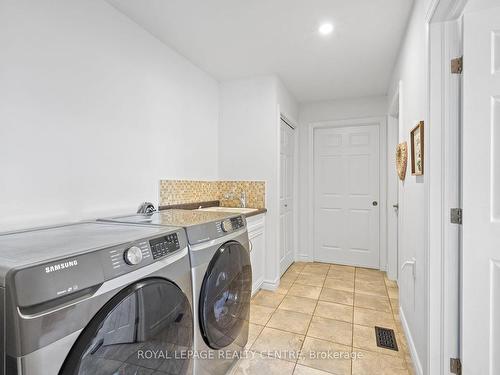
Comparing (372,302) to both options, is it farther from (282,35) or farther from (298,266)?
(282,35)

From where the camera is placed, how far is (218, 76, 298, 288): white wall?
2939 mm

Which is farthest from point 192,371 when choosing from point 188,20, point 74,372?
point 188,20

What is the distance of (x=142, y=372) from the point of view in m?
0.95

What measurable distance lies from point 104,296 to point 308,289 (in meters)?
2.55

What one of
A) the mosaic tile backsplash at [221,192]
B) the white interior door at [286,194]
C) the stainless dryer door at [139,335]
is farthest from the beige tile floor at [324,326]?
the mosaic tile backsplash at [221,192]

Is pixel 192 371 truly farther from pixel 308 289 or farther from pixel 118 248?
pixel 308 289

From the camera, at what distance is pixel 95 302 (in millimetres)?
805

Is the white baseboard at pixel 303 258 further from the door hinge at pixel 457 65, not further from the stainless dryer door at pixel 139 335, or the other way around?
the door hinge at pixel 457 65

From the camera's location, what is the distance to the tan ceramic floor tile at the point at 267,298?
8.68 feet

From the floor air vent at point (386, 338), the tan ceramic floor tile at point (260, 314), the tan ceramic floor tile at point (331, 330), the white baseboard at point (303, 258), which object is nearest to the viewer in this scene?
the floor air vent at point (386, 338)

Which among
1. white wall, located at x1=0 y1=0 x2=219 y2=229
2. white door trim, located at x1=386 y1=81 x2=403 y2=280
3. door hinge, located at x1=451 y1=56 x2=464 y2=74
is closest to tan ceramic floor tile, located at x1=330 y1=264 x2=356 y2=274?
white door trim, located at x1=386 y1=81 x2=403 y2=280

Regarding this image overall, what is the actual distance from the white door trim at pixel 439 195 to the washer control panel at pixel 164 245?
4.13 ft

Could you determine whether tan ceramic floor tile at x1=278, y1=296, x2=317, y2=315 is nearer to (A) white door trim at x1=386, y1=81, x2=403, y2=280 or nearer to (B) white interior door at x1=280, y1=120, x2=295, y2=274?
(B) white interior door at x1=280, y1=120, x2=295, y2=274

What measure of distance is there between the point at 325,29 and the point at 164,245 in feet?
6.44
